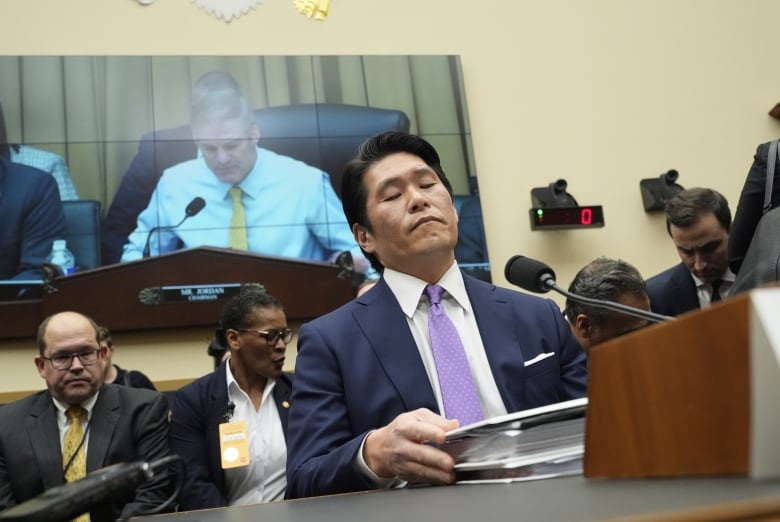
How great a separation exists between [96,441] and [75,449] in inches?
3.4

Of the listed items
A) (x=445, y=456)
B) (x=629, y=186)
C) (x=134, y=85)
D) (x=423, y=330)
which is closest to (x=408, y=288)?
Result: (x=423, y=330)

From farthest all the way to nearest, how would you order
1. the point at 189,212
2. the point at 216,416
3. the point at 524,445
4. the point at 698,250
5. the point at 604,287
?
the point at 189,212, the point at 698,250, the point at 216,416, the point at 604,287, the point at 524,445

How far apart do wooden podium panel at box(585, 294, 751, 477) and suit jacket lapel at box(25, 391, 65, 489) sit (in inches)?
102

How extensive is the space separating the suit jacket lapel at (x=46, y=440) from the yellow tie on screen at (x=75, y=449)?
0.03m

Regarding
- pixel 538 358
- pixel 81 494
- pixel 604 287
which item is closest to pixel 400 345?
pixel 538 358

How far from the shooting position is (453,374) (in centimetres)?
152

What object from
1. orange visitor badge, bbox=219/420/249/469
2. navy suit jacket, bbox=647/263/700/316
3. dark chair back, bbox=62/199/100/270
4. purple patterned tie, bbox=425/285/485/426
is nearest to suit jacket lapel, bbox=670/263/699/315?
navy suit jacket, bbox=647/263/700/316

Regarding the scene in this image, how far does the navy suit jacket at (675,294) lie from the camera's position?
11.5 ft

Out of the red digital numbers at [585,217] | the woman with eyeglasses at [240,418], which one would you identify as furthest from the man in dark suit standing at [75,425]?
the red digital numbers at [585,217]

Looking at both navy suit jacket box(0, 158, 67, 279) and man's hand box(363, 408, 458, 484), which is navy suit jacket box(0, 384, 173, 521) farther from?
man's hand box(363, 408, 458, 484)

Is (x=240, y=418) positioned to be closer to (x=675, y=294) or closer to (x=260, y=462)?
(x=260, y=462)

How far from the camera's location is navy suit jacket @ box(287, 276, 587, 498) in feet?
4.86

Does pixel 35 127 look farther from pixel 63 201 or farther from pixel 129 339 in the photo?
pixel 129 339

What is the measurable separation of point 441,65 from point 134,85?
184 cm
